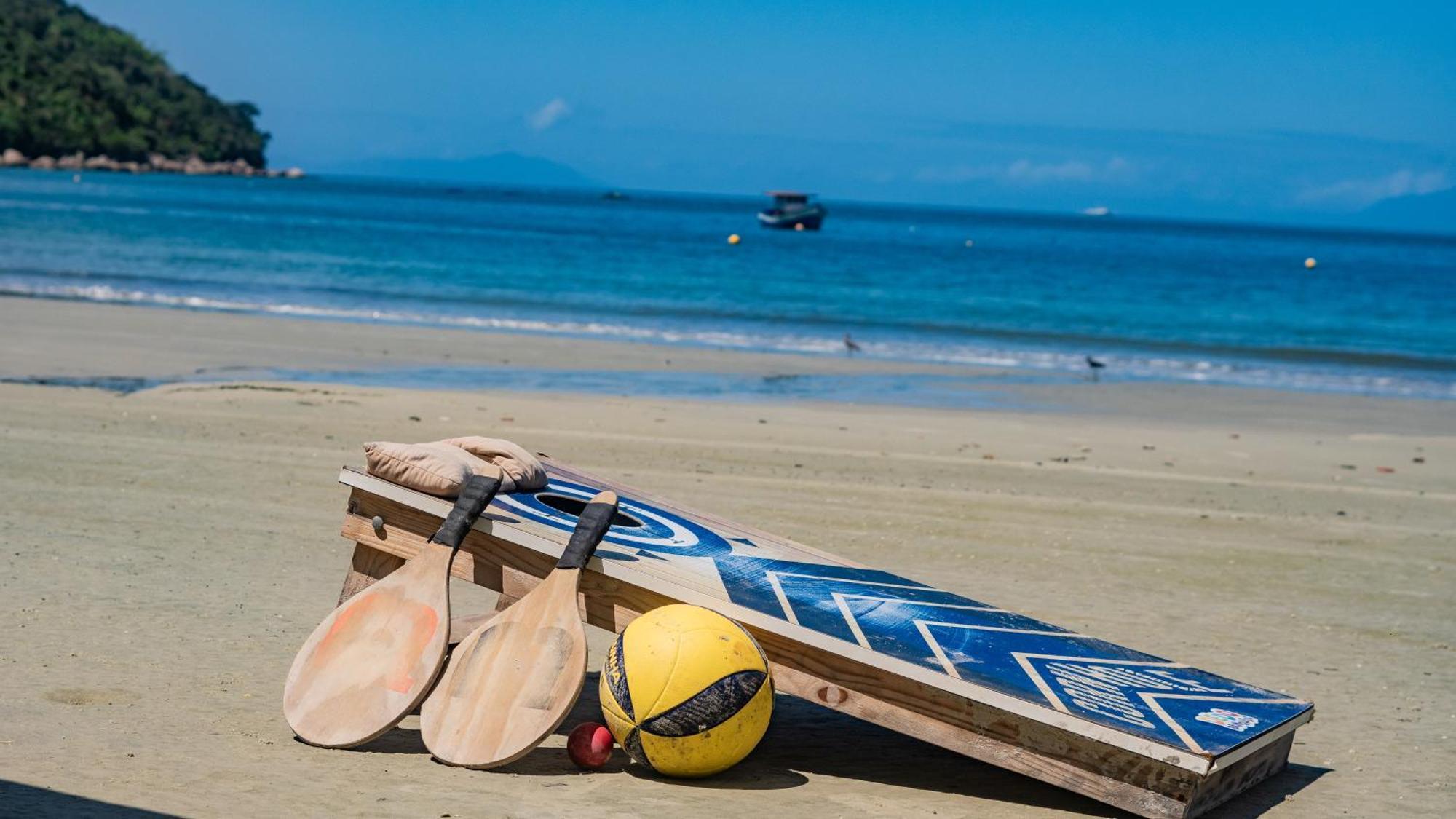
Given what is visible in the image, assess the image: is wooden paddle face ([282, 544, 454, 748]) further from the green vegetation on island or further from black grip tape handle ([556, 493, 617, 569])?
the green vegetation on island

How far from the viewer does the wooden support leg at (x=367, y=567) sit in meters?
5.70

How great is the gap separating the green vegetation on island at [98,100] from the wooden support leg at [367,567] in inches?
5594

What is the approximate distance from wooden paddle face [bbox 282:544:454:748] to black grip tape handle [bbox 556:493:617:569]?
0.46 meters

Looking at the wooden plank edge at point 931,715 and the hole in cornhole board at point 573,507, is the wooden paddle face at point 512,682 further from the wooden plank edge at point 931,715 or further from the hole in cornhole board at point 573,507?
the hole in cornhole board at point 573,507

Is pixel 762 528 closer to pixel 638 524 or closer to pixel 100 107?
pixel 638 524

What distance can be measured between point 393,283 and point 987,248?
61.7 m

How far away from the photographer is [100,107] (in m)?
149

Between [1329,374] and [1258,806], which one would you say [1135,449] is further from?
[1329,374]

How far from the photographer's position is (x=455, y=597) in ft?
24.4

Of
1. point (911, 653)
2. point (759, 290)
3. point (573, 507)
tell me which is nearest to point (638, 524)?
point (573, 507)

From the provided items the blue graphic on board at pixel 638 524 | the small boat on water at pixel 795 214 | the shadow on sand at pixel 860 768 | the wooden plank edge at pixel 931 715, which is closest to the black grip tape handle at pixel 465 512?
the wooden plank edge at pixel 931 715

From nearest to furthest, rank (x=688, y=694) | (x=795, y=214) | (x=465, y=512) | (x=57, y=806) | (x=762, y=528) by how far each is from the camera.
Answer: (x=57, y=806)
(x=688, y=694)
(x=465, y=512)
(x=762, y=528)
(x=795, y=214)

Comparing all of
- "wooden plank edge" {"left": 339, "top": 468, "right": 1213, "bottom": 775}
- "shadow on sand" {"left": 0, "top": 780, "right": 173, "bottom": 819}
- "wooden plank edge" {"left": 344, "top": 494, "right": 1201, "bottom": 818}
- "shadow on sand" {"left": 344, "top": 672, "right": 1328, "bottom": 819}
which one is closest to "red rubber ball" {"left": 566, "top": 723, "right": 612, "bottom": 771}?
"shadow on sand" {"left": 344, "top": 672, "right": 1328, "bottom": 819}

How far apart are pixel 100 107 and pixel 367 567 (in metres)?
160
